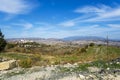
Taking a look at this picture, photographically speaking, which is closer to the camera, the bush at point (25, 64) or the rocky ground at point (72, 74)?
the rocky ground at point (72, 74)

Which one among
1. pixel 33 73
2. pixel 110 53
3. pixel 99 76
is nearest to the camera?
pixel 99 76

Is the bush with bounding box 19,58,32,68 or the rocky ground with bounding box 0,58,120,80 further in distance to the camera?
the bush with bounding box 19,58,32,68

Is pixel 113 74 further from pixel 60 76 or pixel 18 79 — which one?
→ pixel 18 79

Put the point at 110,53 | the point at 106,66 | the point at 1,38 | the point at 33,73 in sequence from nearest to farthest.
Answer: the point at 33,73 → the point at 106,66 → the point at 110,53 → the point at 1,38

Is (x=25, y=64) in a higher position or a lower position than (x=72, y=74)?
lower

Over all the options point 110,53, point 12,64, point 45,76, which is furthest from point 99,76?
point 110,53

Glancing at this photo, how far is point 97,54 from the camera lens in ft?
107

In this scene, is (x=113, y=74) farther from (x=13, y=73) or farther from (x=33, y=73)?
(x=13, y=73)

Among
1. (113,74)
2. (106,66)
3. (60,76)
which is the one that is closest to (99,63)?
(106,66)

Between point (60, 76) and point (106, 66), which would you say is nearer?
point (60, 76)

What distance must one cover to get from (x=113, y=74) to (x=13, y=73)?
7701 millimetres

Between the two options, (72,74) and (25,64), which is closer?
(72,74)

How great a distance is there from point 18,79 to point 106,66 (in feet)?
22.6

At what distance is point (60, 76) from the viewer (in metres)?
16.4
